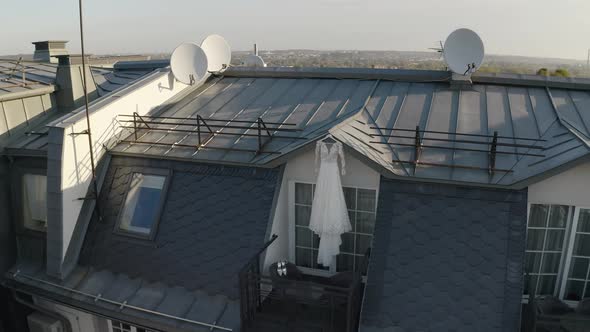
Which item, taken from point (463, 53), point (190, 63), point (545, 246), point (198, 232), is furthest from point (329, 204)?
point (190, 63)

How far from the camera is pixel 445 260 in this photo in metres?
9.09

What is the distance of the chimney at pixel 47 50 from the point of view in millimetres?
19281

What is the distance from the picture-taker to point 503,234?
29.7 ft

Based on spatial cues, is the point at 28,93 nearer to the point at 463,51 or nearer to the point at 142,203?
the point at 142,203

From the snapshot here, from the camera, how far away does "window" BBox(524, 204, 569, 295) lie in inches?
381

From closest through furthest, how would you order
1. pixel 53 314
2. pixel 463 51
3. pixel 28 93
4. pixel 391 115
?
1. pixel 53 314
2. pixel 391 115
3. pixel 28 93
4. pixel 463 51

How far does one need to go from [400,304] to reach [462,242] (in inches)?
72.8

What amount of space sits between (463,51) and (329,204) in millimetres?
7847

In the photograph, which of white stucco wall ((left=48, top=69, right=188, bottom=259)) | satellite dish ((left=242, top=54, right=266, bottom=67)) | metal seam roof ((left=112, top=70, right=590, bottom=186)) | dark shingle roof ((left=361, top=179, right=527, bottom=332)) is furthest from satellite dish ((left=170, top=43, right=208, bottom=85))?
dark shingle roof ((left=361, top=179, right=527, bottom=332))

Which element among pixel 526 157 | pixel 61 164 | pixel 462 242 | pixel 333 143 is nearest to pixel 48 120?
pixel 61 164

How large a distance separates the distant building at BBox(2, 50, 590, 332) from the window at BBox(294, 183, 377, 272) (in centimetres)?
4

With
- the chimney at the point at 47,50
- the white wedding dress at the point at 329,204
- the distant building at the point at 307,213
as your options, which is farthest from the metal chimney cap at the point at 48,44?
the white wedding dress at the point at 329,204

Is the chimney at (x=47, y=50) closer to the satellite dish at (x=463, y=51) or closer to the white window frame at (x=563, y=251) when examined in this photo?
the satellite dish at (x=463, y=51)

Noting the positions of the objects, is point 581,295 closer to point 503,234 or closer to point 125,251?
point 503,234
